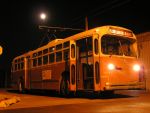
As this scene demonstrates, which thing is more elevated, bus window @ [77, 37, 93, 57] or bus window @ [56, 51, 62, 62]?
bus window @ [77, 37, 93, 57]

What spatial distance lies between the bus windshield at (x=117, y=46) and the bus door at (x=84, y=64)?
2.23ft

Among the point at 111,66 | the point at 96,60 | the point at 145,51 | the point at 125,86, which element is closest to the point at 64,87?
the point at 96,60

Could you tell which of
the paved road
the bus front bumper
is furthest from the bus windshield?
the paved road

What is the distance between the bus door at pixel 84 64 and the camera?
1661cm

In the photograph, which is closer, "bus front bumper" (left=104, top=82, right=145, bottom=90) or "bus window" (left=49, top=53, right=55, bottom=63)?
"bus front bumper" (left=104, top=82, right=145, bottom=90)

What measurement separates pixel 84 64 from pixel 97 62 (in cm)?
124

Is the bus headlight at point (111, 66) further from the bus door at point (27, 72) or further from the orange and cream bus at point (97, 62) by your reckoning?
the bus door at point (27, 72)

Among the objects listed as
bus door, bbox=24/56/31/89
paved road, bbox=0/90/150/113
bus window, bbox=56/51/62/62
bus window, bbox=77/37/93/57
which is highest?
bus window, bbox=77/37/93/57

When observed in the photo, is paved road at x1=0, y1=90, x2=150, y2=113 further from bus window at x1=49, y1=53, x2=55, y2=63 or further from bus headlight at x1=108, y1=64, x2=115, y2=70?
bus window at x1=49, y1=53, x2=55, y2=63

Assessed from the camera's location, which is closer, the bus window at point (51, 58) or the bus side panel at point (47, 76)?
the bus side panel at point (47, 76)

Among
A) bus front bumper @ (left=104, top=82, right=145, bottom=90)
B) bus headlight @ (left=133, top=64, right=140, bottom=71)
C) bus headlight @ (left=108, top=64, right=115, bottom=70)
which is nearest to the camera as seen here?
bus front bumper @ (left=104, top=82, right=145, bottom=90)

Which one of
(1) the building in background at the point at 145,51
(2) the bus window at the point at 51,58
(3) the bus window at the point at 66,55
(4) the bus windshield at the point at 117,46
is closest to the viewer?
(4) the bus windshield at the point at 117,46

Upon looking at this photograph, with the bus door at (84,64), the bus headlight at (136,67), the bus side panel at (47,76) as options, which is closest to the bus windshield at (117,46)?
the bus headlight at (136,67)

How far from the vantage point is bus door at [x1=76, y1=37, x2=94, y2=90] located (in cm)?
1661
